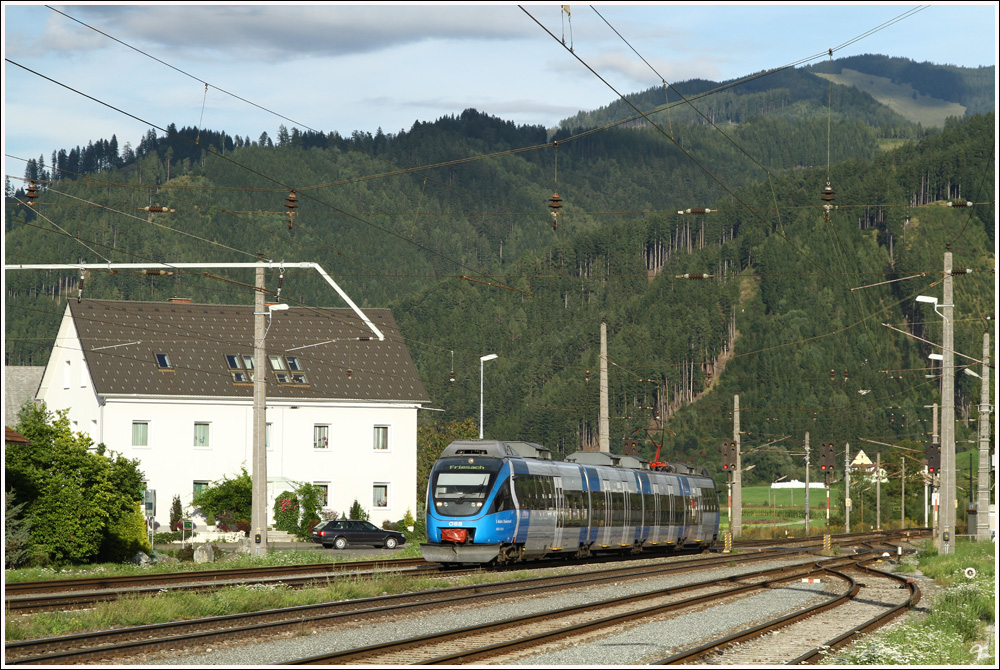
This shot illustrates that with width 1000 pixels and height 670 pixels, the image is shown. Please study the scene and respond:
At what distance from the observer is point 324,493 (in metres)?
63.4

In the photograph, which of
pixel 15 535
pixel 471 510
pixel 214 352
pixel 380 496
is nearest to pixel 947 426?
pixel 471 510

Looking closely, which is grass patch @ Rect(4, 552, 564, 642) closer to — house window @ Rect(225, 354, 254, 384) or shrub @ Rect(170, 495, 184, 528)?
shrub @ Rect(170, 495, 184, 528)

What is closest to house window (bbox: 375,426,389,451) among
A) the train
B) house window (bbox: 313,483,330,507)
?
house window (bbox: 313,483,330,507)

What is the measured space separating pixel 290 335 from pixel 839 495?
90645 millimetres

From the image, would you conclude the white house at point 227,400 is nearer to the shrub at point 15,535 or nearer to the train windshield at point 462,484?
the shrub at point 15,535

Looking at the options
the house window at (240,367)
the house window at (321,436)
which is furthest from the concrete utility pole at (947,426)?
the house window at (240,367)

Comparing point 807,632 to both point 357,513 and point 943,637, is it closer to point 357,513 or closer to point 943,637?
point 943,637

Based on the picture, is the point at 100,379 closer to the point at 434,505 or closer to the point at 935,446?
the point at 434,505

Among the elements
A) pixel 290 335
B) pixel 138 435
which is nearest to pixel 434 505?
pixel 138 435

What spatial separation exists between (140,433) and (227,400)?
4.74m

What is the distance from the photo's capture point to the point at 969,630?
58.9ft

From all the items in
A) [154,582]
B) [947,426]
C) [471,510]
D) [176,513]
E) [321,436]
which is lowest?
[176,513]

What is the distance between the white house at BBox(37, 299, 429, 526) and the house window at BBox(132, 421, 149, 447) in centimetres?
5

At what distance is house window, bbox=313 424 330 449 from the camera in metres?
64.3
